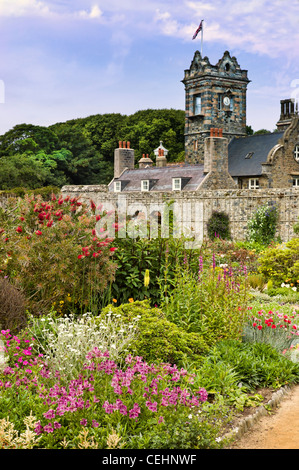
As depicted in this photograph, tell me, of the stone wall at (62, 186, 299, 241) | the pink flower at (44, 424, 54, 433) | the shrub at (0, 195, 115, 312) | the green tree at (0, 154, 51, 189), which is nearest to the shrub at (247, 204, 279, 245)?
the stone wall at (62, 186, 299, 241)

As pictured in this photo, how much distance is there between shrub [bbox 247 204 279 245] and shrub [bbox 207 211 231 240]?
1383 millimetres

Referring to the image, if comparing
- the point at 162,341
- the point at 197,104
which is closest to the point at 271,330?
the point at 162,341

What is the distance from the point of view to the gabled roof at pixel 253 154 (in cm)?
3143

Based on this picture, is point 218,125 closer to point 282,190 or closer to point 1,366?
point 282,190

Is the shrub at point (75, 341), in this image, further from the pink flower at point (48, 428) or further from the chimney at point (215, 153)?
the chimney at point (215, 153)

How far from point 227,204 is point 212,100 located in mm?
19108

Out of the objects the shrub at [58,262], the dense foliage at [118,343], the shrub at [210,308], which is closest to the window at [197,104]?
the dense foliage at [118,343]

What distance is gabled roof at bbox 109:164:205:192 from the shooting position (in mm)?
26625

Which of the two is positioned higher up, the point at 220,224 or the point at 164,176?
the point at 164,176

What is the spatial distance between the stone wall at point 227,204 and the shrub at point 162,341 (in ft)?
41.8

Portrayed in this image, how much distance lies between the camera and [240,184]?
3222 centimetres

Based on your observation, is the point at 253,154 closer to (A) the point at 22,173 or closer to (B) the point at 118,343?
(A) the point at 22,173

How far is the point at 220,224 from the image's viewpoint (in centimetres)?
2086

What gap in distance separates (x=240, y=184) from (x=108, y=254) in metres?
25.7
